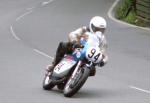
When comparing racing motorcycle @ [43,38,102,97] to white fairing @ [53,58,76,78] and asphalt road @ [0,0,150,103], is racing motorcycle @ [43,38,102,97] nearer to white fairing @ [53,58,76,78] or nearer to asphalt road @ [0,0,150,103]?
white fairing @ [53,58,76,78]

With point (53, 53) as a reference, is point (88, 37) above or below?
above

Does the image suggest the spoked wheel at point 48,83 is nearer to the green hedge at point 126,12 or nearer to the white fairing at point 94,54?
the white fairing at point 94,54

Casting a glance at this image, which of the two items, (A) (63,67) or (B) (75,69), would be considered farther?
(A) (63,67)

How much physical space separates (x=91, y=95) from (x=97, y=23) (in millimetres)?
1399

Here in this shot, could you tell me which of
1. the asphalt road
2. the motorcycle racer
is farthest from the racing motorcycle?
the asphalt road

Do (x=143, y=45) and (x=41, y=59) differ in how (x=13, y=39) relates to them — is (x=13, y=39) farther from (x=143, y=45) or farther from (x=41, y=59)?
(x=41, y=59)

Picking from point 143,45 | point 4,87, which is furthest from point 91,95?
point 143,45

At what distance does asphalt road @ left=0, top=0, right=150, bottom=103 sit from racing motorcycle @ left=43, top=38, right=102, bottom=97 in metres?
0.22

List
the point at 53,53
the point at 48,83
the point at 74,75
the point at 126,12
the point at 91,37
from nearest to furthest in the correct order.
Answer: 1. the point at 74,75
2. the point at 91,37
3. the point at 48,83
4. the point at 53,53
5. the point at 126,12

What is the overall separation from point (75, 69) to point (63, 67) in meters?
0.31

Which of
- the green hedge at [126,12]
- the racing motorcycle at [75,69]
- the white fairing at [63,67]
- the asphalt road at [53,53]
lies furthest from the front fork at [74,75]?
the green hedge at [126,12]

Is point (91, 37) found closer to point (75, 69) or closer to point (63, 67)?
point (75, 69)

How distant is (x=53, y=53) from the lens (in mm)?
23422

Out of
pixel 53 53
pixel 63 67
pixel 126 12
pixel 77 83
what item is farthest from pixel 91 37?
pixel 126 12
